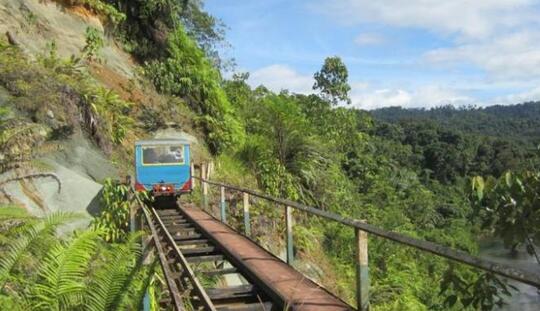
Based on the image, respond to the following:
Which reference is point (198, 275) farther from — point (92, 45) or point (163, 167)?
point (92, 45)

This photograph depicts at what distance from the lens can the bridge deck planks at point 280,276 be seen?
534 cm

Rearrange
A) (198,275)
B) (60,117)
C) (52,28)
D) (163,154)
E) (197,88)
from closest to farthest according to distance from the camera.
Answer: (198,275) → (60,117) → (163,154) → (52,28) → (197,88)

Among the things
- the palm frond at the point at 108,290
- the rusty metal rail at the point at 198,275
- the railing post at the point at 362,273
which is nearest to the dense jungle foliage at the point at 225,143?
the palm frond at the point at 108,290

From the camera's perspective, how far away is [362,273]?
5.01m

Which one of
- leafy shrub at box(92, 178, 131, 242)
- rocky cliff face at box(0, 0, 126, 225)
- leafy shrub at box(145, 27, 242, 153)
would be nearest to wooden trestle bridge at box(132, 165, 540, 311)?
leafy shrub at box(92, 178, 131, 242)

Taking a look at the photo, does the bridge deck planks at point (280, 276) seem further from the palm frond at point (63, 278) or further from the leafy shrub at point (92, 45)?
the leafy shrub at point (92, 45)

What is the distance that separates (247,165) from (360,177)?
19.5 metres

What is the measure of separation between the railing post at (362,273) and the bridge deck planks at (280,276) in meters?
0.25

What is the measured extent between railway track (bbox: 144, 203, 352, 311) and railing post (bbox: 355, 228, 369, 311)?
0.27 m

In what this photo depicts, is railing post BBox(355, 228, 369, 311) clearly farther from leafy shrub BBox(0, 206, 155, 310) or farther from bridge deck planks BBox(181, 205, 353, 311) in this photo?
leafy shrub BBox(0, 206, 155, 310)

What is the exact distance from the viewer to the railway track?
5.39m

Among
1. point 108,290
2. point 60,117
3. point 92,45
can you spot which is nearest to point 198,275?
point 108,290

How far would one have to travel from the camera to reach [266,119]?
67.6 feet

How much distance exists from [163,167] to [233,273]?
8.45 meters
